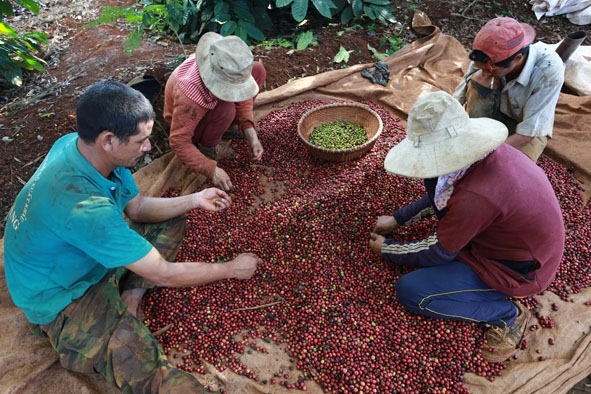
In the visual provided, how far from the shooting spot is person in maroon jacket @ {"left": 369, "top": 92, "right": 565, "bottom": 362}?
2178mm

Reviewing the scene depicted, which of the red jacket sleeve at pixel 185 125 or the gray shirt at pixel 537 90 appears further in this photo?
the red jacket sleeve at pixel 185 125

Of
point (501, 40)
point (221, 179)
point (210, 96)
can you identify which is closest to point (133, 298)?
point (221, 179)

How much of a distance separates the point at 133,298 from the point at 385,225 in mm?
1944

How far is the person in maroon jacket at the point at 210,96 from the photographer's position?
3.01m

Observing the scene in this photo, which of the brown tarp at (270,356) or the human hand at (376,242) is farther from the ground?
the human hand at (376,242)

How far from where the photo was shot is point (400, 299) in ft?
9.20

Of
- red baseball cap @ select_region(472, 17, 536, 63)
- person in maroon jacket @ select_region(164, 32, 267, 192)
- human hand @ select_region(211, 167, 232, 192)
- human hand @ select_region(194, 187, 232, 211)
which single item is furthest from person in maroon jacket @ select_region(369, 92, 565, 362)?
human hand @ select_region(211, 167, 232, 192)

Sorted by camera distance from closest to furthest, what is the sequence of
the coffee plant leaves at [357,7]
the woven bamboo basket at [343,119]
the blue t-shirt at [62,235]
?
the blue t-shirt at [62,235] → the woven bamboo basket at [343,119] → the coffee plant leaves at [357,7]

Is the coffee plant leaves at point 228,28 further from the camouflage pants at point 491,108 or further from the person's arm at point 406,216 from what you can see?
the person's arm at point 406,216

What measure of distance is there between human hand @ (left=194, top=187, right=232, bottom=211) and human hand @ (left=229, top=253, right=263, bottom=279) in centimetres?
42

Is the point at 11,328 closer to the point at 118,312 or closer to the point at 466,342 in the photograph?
the point at 118,312

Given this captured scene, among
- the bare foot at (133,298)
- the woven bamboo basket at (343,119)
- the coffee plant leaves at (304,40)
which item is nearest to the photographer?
the bare foot at (133,298)

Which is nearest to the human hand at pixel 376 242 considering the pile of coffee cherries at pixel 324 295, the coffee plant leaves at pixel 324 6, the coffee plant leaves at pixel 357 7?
the pile of coffee cherries at pixel 324 295

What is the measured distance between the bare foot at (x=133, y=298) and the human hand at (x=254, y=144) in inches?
64.7
